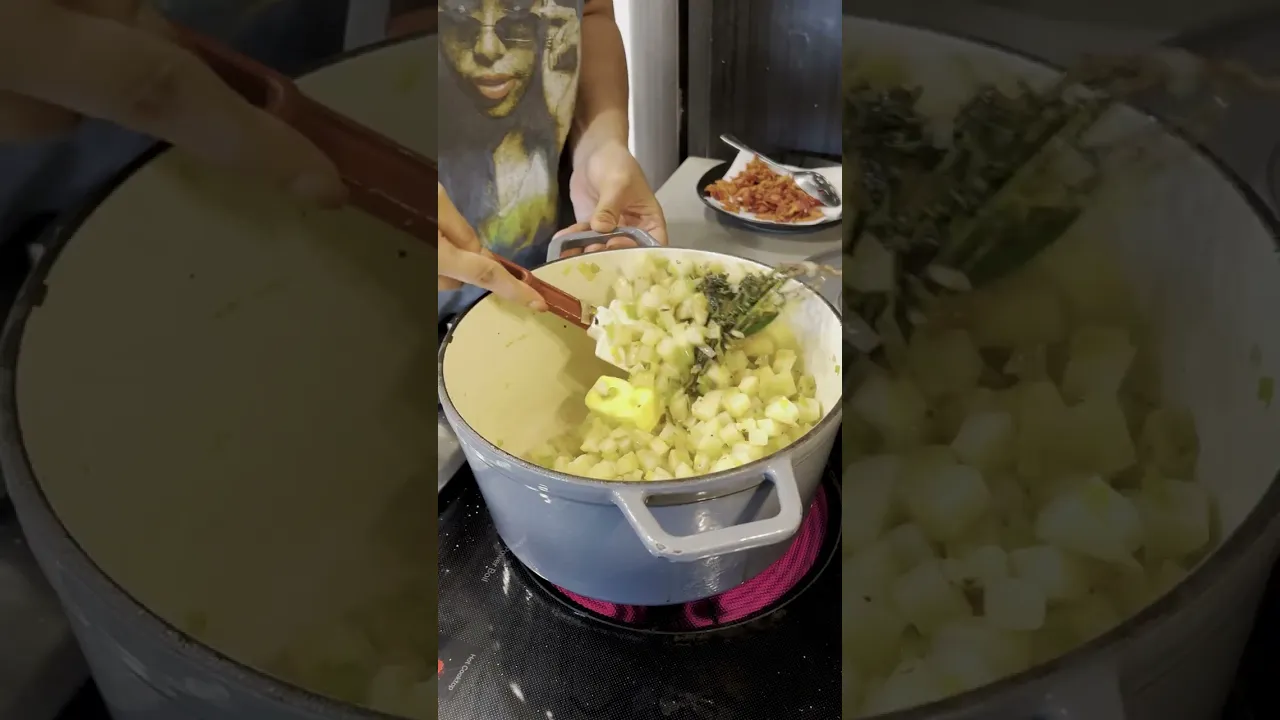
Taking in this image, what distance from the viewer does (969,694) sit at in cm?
20

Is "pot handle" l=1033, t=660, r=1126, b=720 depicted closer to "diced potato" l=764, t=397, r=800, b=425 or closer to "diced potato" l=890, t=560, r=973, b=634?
"diced potato" l=890, t=560, r=973, b=634

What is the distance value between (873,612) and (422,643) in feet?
0.61

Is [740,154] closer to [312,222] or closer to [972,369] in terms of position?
[972,369]

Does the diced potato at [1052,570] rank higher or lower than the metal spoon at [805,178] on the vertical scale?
higher

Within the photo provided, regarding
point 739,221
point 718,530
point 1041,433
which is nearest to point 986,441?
point 1041,433

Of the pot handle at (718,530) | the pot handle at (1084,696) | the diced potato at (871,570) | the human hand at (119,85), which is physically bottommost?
the diced potato at (871,570)

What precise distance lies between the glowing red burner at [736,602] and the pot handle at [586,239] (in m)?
0.20

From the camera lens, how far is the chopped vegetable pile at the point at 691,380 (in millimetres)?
431

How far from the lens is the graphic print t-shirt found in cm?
41

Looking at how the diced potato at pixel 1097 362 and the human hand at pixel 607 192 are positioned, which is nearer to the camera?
the diced potato at pixel 1097 362

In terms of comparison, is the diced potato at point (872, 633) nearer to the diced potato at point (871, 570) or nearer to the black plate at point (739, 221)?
the diced potato at point (871, 570)

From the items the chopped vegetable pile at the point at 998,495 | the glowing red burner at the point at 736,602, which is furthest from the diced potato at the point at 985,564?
the glowing red burner at the point at 736,602

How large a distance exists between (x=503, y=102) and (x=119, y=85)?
27 centimetres

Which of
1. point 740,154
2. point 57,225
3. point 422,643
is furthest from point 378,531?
point 740,154
